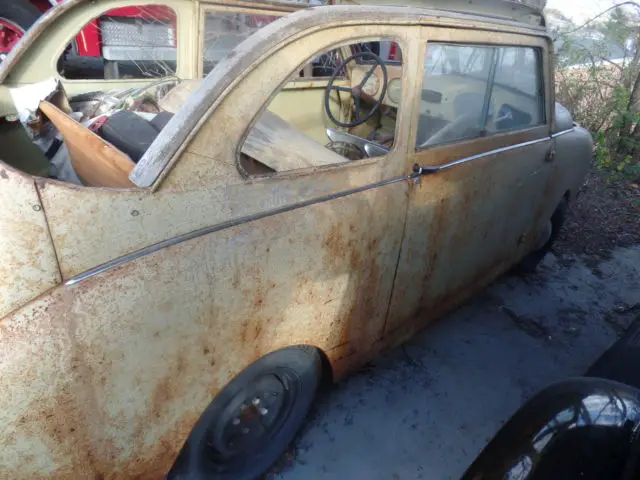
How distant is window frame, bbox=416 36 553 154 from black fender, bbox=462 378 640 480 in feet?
3.89

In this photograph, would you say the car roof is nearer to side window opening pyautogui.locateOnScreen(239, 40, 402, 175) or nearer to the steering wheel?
side window opening pyautogui.locateOnScreen(239, 40, 402, 175)

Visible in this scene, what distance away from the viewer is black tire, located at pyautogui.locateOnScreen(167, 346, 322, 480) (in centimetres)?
179

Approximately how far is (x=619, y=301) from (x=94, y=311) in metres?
4.01

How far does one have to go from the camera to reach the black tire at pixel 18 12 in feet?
18.2

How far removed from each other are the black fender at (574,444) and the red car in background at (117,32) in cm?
320

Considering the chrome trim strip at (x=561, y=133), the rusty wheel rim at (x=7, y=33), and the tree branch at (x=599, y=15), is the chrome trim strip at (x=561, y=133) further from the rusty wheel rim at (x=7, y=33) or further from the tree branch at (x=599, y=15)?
the rusty wheel rim at (x=7, y=33)

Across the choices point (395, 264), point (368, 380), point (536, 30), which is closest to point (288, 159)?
point (395, 264)

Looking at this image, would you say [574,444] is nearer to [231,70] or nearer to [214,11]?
[231,70]

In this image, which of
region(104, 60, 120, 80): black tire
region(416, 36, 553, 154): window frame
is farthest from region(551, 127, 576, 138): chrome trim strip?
region(104, 60, 120, 80): black tire

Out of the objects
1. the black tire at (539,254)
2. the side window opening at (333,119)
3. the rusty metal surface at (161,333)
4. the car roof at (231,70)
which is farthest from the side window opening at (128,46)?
the black tire at (539,254)

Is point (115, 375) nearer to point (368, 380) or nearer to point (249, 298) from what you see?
point (249, 298)

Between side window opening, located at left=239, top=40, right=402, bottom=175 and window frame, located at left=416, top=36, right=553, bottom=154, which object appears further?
window frame, located at left=416, top=36, right=553, bottom=154

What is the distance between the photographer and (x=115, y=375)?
1.36 meters

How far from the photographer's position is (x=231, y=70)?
147 centimetres
